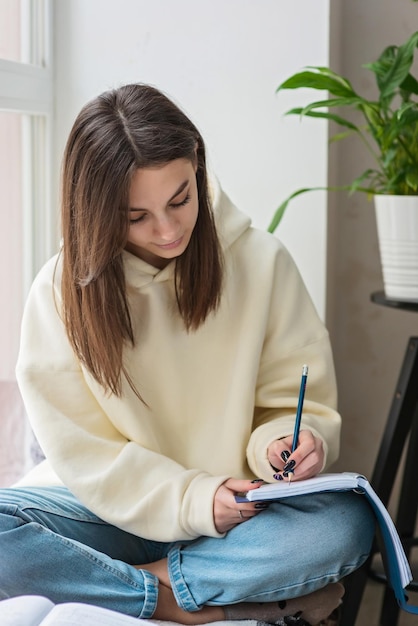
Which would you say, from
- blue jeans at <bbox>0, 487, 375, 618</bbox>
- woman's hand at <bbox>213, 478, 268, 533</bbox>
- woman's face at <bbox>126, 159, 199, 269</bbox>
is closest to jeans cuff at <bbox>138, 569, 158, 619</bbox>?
blue jeans at <bbox>0, 487, 375, 618</bbox>

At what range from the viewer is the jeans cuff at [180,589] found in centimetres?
144

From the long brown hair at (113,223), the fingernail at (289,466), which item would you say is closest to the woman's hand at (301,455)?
the fingernail at (289,466)

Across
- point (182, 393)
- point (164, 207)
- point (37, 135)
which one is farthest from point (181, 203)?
point (37, 135)

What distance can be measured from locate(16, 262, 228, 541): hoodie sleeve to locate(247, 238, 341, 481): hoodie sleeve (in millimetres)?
208

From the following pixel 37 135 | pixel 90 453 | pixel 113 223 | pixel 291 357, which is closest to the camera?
pixel 113 223

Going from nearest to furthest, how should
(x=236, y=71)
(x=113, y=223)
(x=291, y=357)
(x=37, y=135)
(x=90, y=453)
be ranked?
(x=113, y=223), (x=90, y=453), (x=291, y=357), (x=236, y=71), (x=37, y=135)

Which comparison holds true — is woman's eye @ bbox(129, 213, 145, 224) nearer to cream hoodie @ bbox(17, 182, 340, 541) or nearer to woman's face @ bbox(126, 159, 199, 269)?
woman's face @ bbox(126, 159, 199, 269)

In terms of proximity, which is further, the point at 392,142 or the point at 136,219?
the point at 392,142

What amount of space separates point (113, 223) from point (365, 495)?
0.55 m

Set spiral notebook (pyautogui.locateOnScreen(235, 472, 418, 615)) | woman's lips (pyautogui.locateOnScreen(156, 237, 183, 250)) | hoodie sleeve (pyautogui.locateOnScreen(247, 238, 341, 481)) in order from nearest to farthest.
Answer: spiral notebook (pyautogui.locateOnScreen(235, 472, 418, 615)) < woman's lips (pyautogui.locateOnScreen(156, 237, 183, 250)) < hoodie sleeve (pyautogui.locateOnScreen(247, 238, 341, 481))

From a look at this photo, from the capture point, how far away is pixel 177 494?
1481 millimetres

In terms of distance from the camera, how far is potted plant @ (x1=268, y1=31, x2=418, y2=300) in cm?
165

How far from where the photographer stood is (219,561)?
56.8 inches

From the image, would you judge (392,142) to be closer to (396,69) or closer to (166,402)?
(396,69)
